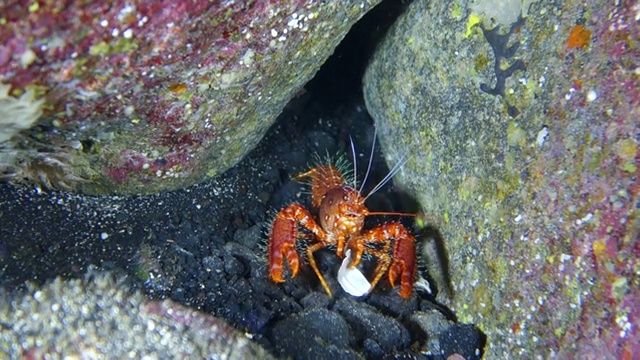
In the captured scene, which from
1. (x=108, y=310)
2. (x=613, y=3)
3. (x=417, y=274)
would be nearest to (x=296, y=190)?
(x=417, y=274)

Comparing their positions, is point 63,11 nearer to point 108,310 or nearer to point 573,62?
point 108,310

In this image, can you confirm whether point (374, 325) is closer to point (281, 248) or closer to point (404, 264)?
point (404, 264)

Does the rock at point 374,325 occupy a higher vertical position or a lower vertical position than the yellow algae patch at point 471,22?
lower

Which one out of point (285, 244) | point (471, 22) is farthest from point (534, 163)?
point (285, 244)

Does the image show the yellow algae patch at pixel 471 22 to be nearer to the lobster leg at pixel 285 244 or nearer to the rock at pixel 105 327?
the lobster leg at pixel 285 244

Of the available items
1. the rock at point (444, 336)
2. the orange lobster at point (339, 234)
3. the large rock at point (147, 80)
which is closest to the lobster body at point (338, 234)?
the orange lobster at point (339, 234)

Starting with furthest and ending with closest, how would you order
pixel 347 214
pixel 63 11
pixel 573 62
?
pixel 347 214 → pixel 573 62 → pixel 63 11
